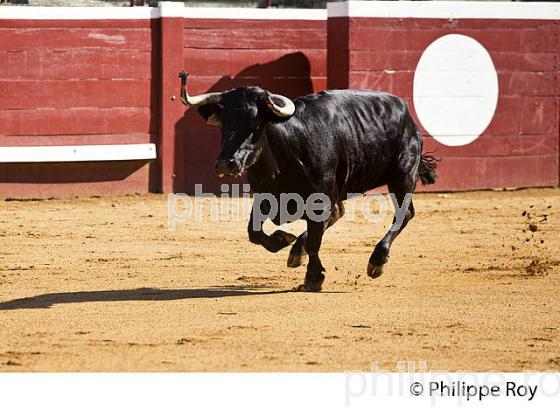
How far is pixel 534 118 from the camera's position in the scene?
459 inches

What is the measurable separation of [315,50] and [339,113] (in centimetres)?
441

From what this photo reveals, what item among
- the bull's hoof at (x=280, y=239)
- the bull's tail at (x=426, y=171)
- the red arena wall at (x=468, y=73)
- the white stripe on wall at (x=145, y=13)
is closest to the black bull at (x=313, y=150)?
the bull's hoof at (x=280, y=239)

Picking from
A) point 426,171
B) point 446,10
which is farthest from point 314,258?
point 446,10

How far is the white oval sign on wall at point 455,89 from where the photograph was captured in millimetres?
11234

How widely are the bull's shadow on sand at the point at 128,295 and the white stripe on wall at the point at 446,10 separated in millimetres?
4574

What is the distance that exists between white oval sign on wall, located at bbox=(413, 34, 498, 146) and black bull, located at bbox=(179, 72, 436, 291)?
3.93 metres

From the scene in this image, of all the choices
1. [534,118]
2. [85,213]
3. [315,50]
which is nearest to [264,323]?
[85,213]

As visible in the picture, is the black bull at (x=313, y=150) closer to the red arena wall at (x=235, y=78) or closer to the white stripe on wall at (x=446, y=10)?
the red arena wall at (x=235, y=78)

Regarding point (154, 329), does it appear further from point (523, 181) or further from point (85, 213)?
point (523, 181)

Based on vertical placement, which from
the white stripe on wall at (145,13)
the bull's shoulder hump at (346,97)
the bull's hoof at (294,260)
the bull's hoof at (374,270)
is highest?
the white stripe on wall at (145,13)

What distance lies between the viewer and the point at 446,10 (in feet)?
37.0

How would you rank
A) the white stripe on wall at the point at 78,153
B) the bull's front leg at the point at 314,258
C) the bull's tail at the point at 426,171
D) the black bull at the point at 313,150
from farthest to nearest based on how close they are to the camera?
1. the white stripe on wall at the point at 78,153
2. the bull's tail at the point at 426,171
3. the bull's front leg at the point at 314,258
4. the black bull at the point at 313,150

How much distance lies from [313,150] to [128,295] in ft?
4.00

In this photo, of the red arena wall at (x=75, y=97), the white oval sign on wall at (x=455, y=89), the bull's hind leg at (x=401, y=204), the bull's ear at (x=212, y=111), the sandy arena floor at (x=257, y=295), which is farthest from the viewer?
the white oval sign on wall at (x=455, y=89)
